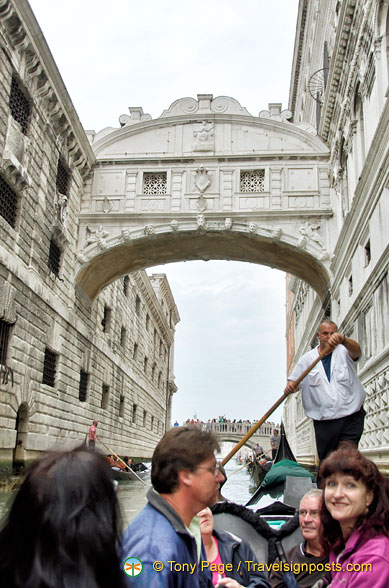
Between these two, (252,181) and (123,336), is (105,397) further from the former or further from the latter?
(252,181)

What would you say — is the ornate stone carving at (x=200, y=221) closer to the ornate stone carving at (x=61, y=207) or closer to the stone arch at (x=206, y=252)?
the stone arch at (x=206, y=252)

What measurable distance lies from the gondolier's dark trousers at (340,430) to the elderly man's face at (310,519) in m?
1.18

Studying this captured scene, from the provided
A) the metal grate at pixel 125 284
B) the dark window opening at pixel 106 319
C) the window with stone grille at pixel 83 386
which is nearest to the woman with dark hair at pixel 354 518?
the window with stone grille at pixel 83 386

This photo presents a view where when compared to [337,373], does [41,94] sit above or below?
above

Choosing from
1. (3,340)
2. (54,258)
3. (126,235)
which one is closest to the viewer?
(3,340)

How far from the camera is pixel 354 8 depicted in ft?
29.3

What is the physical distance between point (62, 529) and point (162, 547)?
0.48 meters

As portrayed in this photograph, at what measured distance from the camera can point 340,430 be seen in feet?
12.1

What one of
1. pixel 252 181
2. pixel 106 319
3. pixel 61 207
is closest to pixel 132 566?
pixel 61 207

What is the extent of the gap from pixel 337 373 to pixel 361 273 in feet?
18.6

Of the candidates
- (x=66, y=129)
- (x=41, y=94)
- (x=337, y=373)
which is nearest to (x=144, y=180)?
(x=66, y=129)

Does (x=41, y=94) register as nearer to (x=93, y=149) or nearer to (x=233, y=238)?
(x=93, y=149)

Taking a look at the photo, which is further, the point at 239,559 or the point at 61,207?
the point at 61,207

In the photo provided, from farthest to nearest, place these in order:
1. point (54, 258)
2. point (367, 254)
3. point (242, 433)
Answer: point (242, 433), point (54, 258), point (367, 254)
